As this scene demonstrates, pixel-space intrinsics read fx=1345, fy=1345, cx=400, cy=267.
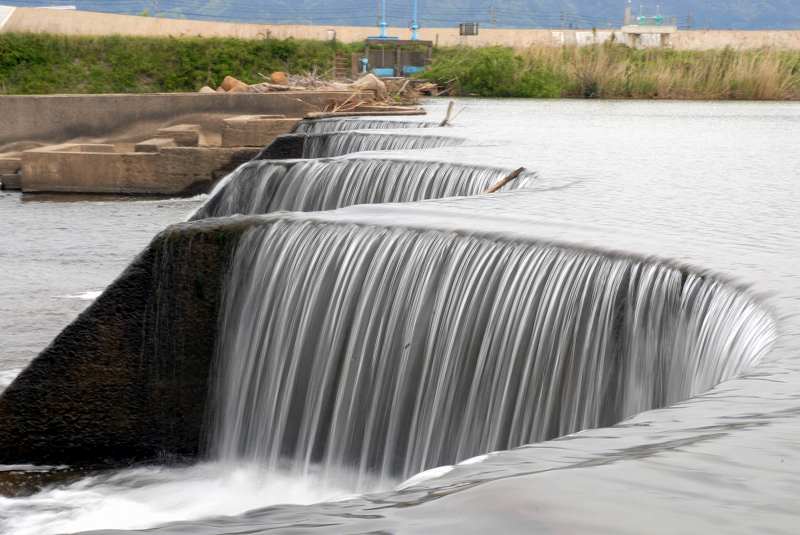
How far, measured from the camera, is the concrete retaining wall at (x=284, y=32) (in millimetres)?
47062

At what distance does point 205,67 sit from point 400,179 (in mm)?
30168

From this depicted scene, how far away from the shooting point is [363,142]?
16234mm

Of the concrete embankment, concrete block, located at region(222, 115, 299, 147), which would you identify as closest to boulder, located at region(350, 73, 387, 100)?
the concrete embankment

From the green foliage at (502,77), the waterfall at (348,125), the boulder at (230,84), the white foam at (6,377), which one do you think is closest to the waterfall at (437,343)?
the white foam at (6,377)

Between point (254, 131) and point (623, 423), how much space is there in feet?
63.0

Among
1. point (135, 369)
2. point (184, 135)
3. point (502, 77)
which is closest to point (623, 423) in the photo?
point (135, 369)

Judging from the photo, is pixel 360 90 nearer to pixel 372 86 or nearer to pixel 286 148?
pixel 372 86

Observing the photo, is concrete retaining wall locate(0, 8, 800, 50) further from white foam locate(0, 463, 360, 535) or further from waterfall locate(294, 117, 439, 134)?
white foam locate(0, 463, 360, 535)

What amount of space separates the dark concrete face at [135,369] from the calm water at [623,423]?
287 millimetres

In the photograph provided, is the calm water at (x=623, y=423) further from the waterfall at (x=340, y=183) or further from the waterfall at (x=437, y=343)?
the waterfall at (x=340, y=183)

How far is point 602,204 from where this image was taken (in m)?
8.46

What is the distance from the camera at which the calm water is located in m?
2.74

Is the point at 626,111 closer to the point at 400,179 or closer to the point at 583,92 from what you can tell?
the point at 583,92

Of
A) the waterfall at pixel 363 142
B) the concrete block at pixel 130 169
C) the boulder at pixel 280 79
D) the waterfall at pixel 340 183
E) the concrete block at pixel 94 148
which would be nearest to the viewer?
the waterfall at pixel 340 183
